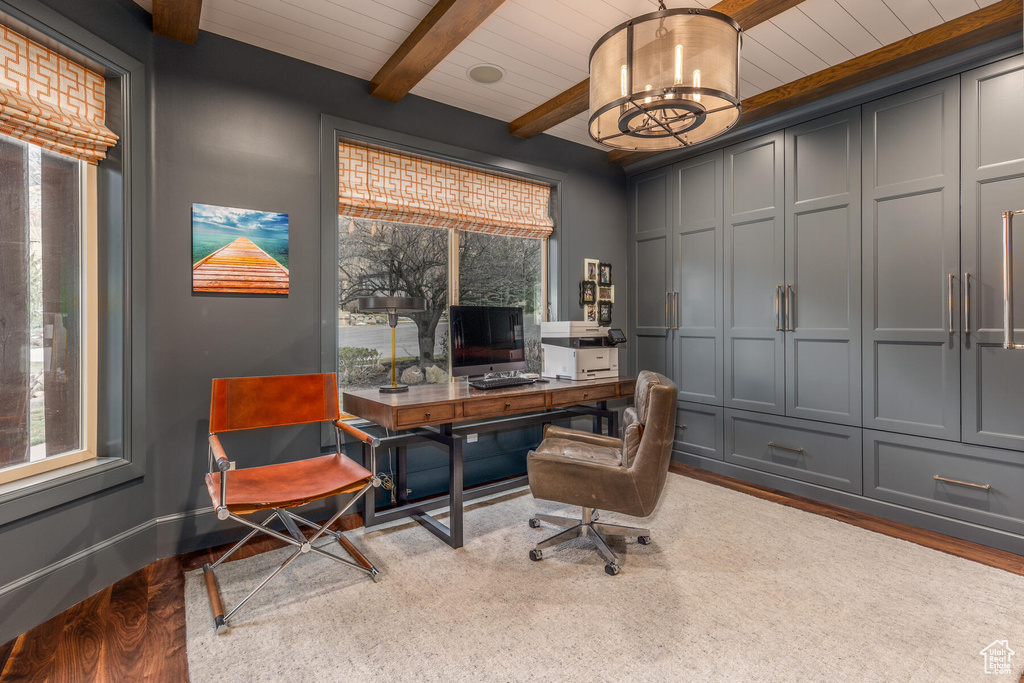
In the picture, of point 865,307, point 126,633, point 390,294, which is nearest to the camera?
point 126,633

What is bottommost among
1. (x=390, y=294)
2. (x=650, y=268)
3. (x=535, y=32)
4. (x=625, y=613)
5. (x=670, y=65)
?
(x=625, y=613)

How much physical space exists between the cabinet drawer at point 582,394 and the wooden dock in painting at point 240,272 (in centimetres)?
168

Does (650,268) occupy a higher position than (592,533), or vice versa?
(650,268)

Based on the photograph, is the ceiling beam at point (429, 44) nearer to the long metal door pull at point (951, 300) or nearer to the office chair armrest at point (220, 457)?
the office chair armrest at point (220, 457)

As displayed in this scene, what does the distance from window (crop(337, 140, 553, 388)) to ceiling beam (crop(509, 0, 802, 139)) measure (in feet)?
1.36

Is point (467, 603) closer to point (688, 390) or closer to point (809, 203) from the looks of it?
point (688, 390)

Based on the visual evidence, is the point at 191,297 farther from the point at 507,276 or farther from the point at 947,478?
the point at 947,478

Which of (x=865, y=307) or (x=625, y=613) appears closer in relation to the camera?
(x=625, y=613)

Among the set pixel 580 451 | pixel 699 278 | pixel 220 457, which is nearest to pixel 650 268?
pixel 699 278

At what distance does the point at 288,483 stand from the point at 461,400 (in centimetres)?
90

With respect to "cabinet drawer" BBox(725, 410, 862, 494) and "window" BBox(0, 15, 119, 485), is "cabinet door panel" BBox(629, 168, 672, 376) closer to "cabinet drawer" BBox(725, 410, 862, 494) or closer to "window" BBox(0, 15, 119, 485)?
"cabinet drawer" BBox(725, 410, 862, 494)

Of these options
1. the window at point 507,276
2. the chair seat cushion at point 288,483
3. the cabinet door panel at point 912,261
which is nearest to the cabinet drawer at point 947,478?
the cabinet door panel at point 912,261

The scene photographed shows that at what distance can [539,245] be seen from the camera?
4066 mm

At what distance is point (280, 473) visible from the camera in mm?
2326
